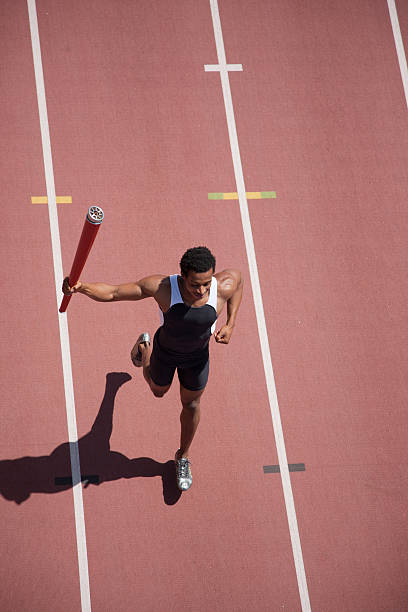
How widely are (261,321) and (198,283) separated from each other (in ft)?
8.16

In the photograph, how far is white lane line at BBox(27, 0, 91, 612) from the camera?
6.09 metres

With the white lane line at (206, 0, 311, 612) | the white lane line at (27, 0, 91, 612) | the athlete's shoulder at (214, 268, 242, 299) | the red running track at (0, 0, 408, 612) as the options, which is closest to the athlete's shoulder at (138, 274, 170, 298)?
the athlete's shoulder at (214, 268, 242, 299)

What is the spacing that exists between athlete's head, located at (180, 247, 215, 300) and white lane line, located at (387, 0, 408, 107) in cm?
546

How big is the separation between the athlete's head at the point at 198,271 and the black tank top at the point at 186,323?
A: 0.19m

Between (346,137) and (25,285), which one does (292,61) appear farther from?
(25,285)

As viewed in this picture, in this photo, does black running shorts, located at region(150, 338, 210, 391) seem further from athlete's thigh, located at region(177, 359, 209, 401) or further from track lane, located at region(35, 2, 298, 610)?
track lane, located at region(35, 2, 298, 610)

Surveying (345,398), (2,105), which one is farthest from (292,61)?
(345,398)

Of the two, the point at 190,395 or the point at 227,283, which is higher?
the point at 227,283

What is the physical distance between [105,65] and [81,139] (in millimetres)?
1210

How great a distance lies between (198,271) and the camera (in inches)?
192

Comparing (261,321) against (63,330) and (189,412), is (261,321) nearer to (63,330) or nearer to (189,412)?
(189,412)

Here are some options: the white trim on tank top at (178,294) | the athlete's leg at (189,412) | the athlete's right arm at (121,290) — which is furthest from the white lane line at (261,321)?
the athlete's right arm at (121,290)

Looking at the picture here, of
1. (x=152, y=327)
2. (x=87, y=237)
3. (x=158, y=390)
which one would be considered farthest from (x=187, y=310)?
(x=152, y=327)

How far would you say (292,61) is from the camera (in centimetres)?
877
